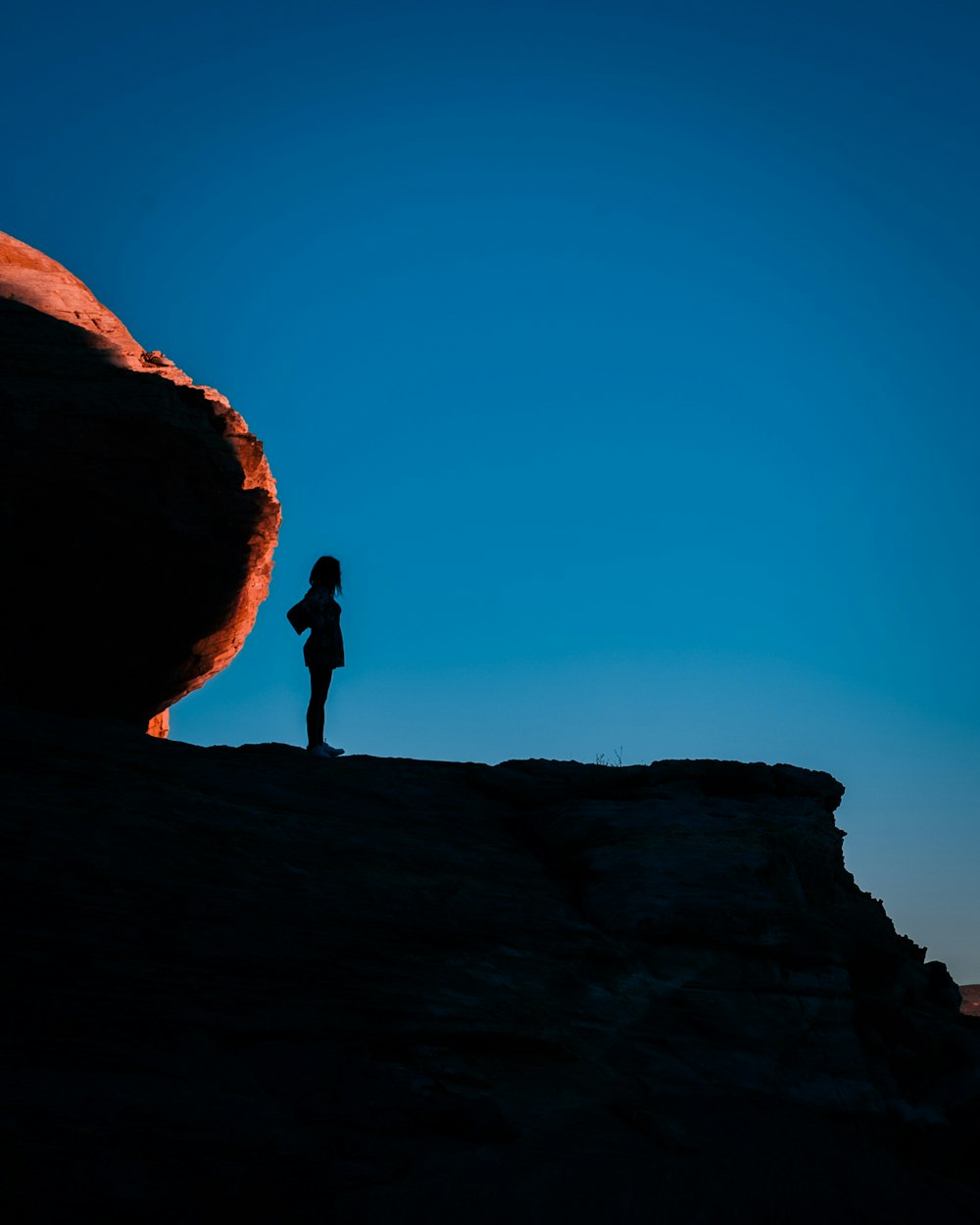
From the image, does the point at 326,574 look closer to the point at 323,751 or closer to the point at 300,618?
the point at 300,618

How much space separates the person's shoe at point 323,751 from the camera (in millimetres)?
15281

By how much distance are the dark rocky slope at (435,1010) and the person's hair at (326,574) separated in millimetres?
3383

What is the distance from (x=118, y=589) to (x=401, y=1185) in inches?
438

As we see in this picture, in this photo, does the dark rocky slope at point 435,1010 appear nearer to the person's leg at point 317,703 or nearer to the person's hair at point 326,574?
the person's leg at point 317,703

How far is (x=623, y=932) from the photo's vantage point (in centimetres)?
1191

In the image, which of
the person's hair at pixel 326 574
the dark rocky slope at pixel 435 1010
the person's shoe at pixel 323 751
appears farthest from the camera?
the person's hair at pixel 326 574

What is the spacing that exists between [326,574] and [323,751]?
317cm

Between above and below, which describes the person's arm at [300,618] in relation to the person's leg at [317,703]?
above

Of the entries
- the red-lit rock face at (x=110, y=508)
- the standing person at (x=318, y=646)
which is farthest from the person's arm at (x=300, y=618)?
the red-lit rock face at (x=110, y=508)

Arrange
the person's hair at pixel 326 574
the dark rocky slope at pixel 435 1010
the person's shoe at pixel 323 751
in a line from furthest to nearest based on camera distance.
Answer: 1. the person's hair at pixel 326 574
2. the person's shoe at pixel 323 751
3. the dark rocky slope at pixel 435 1010

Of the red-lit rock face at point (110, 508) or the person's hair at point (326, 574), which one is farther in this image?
the person's hair at point (326, 574)

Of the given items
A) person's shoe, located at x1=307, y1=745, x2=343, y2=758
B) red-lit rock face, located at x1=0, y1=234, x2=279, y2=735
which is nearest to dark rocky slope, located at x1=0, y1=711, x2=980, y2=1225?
person's shoe, located at x1=307, y1=745, x2=343, y2=758

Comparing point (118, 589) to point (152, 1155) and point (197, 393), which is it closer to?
point (197, 393)

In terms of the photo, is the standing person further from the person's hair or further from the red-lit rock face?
the red-lit rock face
